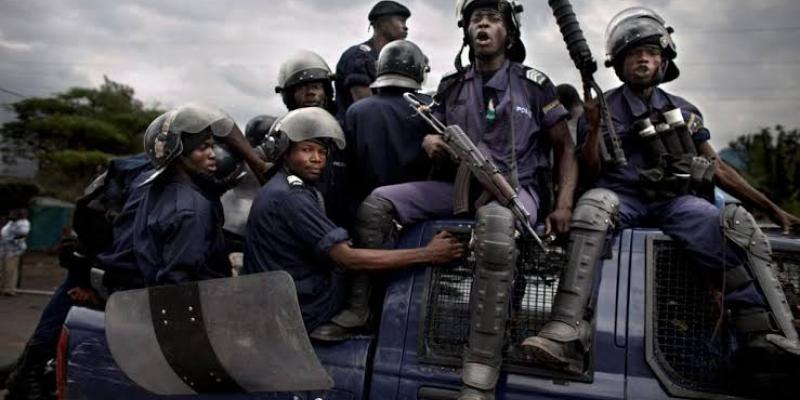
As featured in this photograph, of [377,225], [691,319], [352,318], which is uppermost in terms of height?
[377,225]

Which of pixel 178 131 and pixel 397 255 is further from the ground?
pixel 178 131

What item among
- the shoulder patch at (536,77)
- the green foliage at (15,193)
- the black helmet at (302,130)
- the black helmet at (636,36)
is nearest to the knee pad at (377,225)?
the black helmet at (302,130)

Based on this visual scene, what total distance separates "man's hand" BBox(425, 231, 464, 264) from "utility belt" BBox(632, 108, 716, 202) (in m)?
0.97

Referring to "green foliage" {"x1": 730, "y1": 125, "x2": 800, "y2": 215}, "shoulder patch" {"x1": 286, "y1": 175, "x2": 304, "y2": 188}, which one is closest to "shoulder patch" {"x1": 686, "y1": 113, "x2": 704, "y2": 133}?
"shoulder patch" {"x1": 286, "y1": 175, "x2": 304, "y2": 188}

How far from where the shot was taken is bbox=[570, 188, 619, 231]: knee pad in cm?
254

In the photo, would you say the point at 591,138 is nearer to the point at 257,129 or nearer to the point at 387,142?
the point at 387,142

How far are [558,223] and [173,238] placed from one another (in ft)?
5.49

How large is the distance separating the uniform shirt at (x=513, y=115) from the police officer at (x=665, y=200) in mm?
225

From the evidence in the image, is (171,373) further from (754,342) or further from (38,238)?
(38,238)

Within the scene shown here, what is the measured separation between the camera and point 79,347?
9.17ft

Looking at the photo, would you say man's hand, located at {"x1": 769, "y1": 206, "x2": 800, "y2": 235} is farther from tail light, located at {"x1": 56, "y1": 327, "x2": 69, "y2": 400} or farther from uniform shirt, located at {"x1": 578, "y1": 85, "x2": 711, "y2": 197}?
tail light, located at {"x1": 56, "y1": 327, "x2": 69, "y2": 400}

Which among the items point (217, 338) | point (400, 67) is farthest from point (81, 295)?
point (400, 67)

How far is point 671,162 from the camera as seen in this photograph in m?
3.04

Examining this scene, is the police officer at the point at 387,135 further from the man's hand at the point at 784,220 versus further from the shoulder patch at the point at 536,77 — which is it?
the man's hand at the point at 784,220
